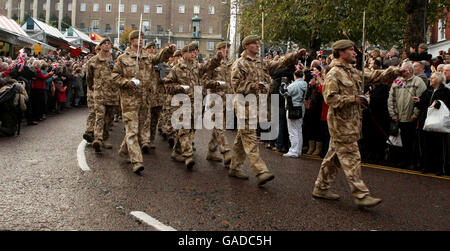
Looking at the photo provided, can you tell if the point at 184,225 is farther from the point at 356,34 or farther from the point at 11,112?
the point at 356,34

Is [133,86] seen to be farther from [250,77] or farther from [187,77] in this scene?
[250,77]

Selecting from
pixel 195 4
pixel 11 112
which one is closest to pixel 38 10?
pixel 195 4

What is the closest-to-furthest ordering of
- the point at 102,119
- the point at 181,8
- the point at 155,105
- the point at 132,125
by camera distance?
the point at 132,125, the point at 102,119, the point at 155,105, the point at 181,8

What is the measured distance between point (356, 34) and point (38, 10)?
95.6 metres

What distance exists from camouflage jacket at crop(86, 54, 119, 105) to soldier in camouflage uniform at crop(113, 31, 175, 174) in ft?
5.51

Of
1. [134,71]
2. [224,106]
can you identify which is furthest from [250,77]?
[224,106]

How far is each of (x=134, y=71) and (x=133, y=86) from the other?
2.37 ft

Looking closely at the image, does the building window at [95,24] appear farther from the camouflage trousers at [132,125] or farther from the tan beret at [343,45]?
the tan beret at [343,45]

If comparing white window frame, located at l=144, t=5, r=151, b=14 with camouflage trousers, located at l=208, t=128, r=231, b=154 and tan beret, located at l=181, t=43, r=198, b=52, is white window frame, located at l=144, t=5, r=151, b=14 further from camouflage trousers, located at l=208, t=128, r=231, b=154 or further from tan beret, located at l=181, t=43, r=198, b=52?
camouflage trousers, located at l=208, t=128, r=231, b=154

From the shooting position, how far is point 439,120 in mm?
8438

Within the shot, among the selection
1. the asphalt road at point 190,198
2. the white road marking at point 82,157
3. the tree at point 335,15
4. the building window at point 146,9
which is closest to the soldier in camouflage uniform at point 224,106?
the asphalt road at point 190,198

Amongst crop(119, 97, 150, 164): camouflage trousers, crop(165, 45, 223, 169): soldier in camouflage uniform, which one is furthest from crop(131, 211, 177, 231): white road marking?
crop(165, 45, 223, 169): soldier in camouflage uniform

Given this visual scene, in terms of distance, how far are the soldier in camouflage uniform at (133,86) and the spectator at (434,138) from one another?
507 centimetres

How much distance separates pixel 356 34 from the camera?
89.6 feet
